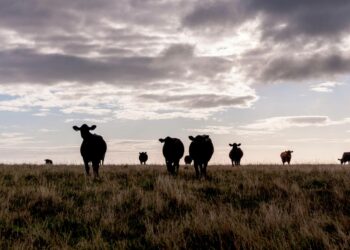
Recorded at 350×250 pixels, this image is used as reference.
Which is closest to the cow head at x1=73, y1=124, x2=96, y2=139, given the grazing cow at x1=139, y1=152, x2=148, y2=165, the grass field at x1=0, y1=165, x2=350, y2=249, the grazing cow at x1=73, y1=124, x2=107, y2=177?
the grazing cow at x1=73, y1=124, x2=107, y2=177

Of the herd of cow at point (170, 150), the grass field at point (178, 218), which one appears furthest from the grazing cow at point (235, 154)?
the grass field at point (178, 218)

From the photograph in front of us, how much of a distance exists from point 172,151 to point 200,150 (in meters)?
2.31

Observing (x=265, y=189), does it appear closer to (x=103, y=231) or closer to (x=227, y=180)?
(x=227, y=180)

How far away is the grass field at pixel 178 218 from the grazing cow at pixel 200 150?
4855 millimetres

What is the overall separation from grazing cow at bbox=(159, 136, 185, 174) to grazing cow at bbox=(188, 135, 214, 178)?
4.20 feet

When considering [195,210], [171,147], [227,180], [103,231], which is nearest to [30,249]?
[103,231]

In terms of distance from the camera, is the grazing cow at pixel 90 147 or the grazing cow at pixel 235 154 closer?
the grazing cow at pixel 90 147

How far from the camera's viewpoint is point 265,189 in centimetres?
1195

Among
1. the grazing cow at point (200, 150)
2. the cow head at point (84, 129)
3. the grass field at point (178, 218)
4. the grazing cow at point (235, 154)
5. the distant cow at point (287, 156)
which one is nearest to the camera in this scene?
the grass field at point (178, 218)

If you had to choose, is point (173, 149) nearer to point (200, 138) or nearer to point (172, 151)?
point (172, 151)

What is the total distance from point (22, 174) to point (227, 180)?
25.5 feet

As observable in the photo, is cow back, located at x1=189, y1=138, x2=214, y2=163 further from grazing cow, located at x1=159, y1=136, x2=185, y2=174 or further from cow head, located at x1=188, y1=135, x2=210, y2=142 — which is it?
grazing cow, located at x1=159, y1=136, x2=185, y2=174

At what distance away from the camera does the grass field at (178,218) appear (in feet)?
21.0

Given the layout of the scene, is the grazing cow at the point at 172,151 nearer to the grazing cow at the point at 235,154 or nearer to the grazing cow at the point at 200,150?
the grazing cow at the point at 200,150
